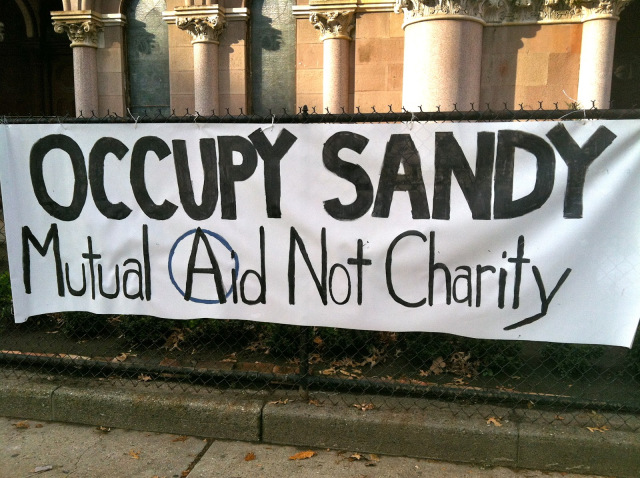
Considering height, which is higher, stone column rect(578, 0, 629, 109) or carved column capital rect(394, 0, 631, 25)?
carved column capital rect(394, 0, 631, 25)

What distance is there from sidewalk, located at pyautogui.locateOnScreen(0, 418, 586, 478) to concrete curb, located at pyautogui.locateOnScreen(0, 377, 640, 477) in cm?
6

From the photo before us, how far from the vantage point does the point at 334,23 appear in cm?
934

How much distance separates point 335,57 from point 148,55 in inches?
152

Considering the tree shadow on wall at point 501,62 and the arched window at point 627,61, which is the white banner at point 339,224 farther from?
the arched window at point 627,61

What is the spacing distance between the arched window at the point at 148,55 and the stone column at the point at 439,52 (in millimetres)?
5333

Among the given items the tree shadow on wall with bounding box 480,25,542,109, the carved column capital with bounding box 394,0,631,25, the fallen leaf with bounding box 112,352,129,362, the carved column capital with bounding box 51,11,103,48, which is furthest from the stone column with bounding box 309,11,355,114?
the fallen leaf with bounding box 112,352,129,362

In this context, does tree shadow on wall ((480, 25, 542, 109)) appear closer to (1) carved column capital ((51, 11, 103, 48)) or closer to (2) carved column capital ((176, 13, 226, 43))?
(2) carved column capital ((176, 13, 226, 43))

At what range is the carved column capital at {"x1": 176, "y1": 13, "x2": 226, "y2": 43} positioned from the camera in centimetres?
977

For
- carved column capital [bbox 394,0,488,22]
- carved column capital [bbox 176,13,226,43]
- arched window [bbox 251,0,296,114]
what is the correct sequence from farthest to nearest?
arched window [bbox 251,0,296,114] → carved column capital [bbox 176,13,226,43] → carved column capital [bbox 394,0,488,22]

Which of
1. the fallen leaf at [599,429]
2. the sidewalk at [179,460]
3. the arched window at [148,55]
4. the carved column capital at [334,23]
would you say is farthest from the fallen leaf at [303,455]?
the arched window at [148,55]

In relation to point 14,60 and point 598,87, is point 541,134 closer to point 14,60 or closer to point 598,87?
point 598,87

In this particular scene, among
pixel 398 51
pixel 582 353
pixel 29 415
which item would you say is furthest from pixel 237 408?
pixel 398 51

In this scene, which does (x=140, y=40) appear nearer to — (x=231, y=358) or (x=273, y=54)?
(x=273, y=54)

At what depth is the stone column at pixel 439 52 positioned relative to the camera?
23.5 feet
